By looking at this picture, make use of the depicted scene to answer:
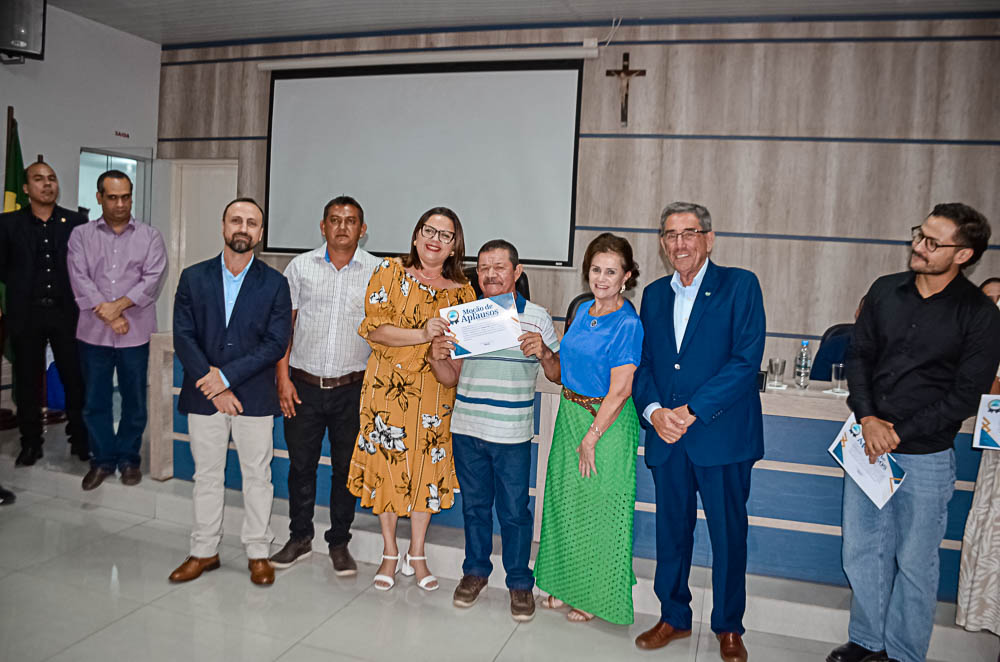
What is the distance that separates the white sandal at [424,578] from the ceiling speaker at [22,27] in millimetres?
3913

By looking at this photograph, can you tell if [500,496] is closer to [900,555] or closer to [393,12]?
[900,555]

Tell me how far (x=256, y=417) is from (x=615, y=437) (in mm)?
1588

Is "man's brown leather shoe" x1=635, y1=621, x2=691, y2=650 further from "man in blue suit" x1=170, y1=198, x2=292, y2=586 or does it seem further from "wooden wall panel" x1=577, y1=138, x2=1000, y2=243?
"wooden wall panel" x1=577, y1=138, x2=1000, y2=243

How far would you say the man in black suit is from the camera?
405 cm

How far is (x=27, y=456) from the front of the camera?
163 inches

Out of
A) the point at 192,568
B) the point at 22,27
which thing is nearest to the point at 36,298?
the point at 22,27

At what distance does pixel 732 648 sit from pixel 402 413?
5.08ft

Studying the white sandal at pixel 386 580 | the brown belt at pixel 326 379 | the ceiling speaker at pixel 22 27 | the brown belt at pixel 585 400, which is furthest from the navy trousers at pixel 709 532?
the ceiling speaker at pixel 22 27

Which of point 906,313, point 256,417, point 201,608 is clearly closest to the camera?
point 906,313

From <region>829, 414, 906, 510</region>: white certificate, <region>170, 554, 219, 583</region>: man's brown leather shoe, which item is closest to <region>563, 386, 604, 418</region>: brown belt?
<region>829, 414, 906, 510</region>: white certificate

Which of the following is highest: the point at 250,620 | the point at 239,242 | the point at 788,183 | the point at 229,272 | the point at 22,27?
the point at 22,27

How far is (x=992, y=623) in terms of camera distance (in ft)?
8.39

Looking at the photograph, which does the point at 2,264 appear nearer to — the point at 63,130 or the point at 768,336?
the point at 63,130

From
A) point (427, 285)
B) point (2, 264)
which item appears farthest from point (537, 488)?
point (2, 264)
